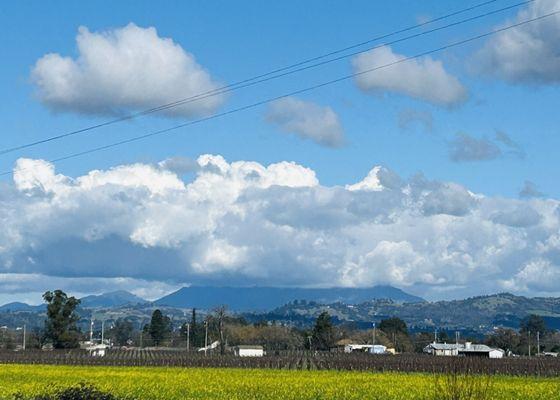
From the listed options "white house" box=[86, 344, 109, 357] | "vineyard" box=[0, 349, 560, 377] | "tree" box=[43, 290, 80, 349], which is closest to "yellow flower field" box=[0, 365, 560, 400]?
"vineyard" box=[0, 349, 560, 377]

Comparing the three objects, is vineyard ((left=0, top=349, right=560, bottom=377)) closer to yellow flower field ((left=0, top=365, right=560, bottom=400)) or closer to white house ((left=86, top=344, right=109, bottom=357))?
white house ((left=86, top=344, right=109, bottom=357))

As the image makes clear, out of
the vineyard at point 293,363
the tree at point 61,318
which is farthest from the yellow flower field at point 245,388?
the tree at point 61,318

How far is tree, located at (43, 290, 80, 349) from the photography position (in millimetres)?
167375

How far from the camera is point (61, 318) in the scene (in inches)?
6609

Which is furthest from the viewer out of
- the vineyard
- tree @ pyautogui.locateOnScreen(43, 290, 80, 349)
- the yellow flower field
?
tree @ pyautogui.locateOnScreen(43, 290, 80, 349)

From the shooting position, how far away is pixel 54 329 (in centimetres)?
16888

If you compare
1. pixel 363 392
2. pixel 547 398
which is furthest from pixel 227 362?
pixel 547 398

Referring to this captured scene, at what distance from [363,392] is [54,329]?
11678 cm

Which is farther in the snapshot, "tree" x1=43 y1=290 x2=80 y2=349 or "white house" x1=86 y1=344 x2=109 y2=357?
"tree" x1=43 y1=290 x2=80 y2=349

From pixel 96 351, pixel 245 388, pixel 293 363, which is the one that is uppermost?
pixel 96 351

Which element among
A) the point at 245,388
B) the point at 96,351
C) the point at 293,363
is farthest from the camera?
the point at 96,351

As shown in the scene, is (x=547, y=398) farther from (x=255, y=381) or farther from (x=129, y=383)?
(x=129, y=383)

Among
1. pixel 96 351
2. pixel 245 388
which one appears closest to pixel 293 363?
pixel 245 388

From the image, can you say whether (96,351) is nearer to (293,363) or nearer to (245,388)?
(293,363)
